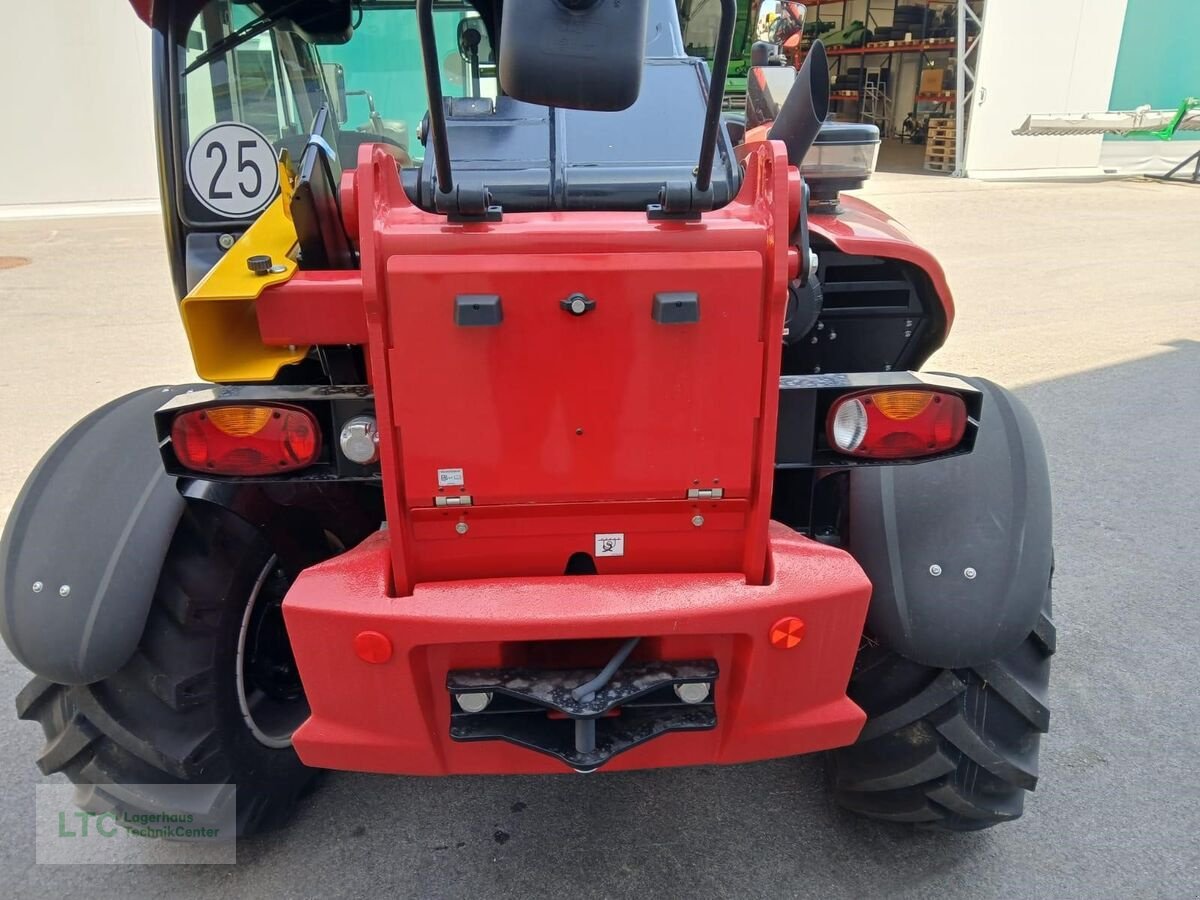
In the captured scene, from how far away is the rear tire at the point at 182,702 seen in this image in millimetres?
2154

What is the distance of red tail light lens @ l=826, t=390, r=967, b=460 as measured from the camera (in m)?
1.98

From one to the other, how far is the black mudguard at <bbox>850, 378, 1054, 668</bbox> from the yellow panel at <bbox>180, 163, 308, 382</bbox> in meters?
1.37

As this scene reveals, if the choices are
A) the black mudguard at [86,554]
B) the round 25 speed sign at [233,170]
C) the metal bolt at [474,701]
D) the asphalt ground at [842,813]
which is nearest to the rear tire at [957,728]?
the asphalt ground at [842,813]

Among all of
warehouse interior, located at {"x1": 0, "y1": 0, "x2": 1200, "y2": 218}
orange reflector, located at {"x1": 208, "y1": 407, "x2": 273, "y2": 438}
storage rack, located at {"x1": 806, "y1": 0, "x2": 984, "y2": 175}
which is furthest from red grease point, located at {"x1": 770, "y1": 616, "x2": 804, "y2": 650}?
storage rack, located at {"x1": 806, "y1": 0, "x2": 984, "y2": 175}

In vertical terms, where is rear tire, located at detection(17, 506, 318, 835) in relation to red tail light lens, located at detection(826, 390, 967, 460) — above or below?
below

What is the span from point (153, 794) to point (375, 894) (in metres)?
0.62

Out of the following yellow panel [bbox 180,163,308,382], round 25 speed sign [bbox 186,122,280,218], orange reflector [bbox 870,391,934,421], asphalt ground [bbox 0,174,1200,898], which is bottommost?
asphalt ground [bbox 0,174,1200,898]

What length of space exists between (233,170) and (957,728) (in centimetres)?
251

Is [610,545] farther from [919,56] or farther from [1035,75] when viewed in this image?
[919,56]

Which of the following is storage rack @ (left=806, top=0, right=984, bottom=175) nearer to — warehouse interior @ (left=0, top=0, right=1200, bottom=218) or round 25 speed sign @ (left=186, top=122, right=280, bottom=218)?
warehouse interior @ (left=0, top=0, right=1200, bottom=218)

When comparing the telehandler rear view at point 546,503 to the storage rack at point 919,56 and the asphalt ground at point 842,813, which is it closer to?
the asphalt ground at point 842,813

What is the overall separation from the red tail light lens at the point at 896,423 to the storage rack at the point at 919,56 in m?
17.3

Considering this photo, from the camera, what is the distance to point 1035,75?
688 inches

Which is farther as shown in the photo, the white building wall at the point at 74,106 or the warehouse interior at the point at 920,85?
the warehouse interior at the point at 920,85
